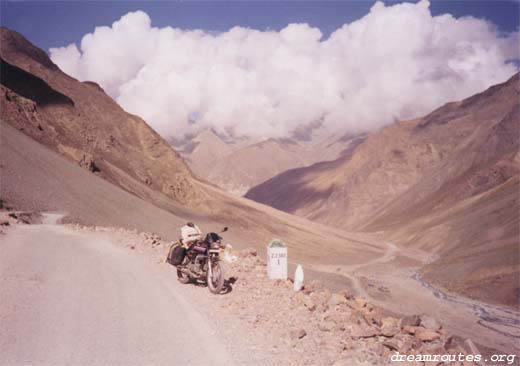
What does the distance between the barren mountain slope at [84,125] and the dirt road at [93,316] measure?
40114 millimetres

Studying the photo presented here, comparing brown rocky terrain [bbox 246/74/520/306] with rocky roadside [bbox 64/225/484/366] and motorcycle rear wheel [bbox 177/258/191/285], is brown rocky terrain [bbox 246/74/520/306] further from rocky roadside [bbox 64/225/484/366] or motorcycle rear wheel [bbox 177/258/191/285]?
motorcycle rear wheel [bbox 177/258/191/285]

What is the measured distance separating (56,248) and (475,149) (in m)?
121

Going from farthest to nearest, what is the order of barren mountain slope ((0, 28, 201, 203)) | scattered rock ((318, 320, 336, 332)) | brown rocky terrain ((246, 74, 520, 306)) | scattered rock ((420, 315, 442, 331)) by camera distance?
barren mountain slope ((0, 28, 201, 203)) < brown rocky terrain ((246, 74, 520, 306)) < scattered rock ((420, 315, 442, 331)) < scattered rock ((318, 320, 336, 332))

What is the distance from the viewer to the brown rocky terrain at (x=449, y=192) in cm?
4806

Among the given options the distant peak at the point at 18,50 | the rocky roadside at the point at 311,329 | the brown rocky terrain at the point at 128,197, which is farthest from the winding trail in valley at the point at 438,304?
the distant peak at the point at 18,50

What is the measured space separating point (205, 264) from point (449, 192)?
106742mm

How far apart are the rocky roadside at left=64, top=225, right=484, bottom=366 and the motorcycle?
29cm

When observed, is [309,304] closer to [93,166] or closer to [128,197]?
[128,197]

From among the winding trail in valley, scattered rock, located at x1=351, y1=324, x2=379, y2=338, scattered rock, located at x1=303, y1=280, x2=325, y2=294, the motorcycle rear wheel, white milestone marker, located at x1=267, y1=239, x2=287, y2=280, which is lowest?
the winding trail in valley

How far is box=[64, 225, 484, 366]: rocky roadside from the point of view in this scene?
680 cm

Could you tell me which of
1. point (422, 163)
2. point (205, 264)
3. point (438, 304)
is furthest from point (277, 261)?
point (422, 163)

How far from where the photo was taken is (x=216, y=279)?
1008cm

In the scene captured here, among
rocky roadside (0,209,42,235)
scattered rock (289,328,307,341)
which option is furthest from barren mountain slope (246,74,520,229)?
scattered rock (289,328,307,341)

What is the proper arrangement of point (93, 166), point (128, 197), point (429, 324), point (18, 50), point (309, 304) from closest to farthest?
1. point (429, 324)
2. point (309, 304)
3. point (128, 197)
4. point (93, 166)
5. point (18, 50)
